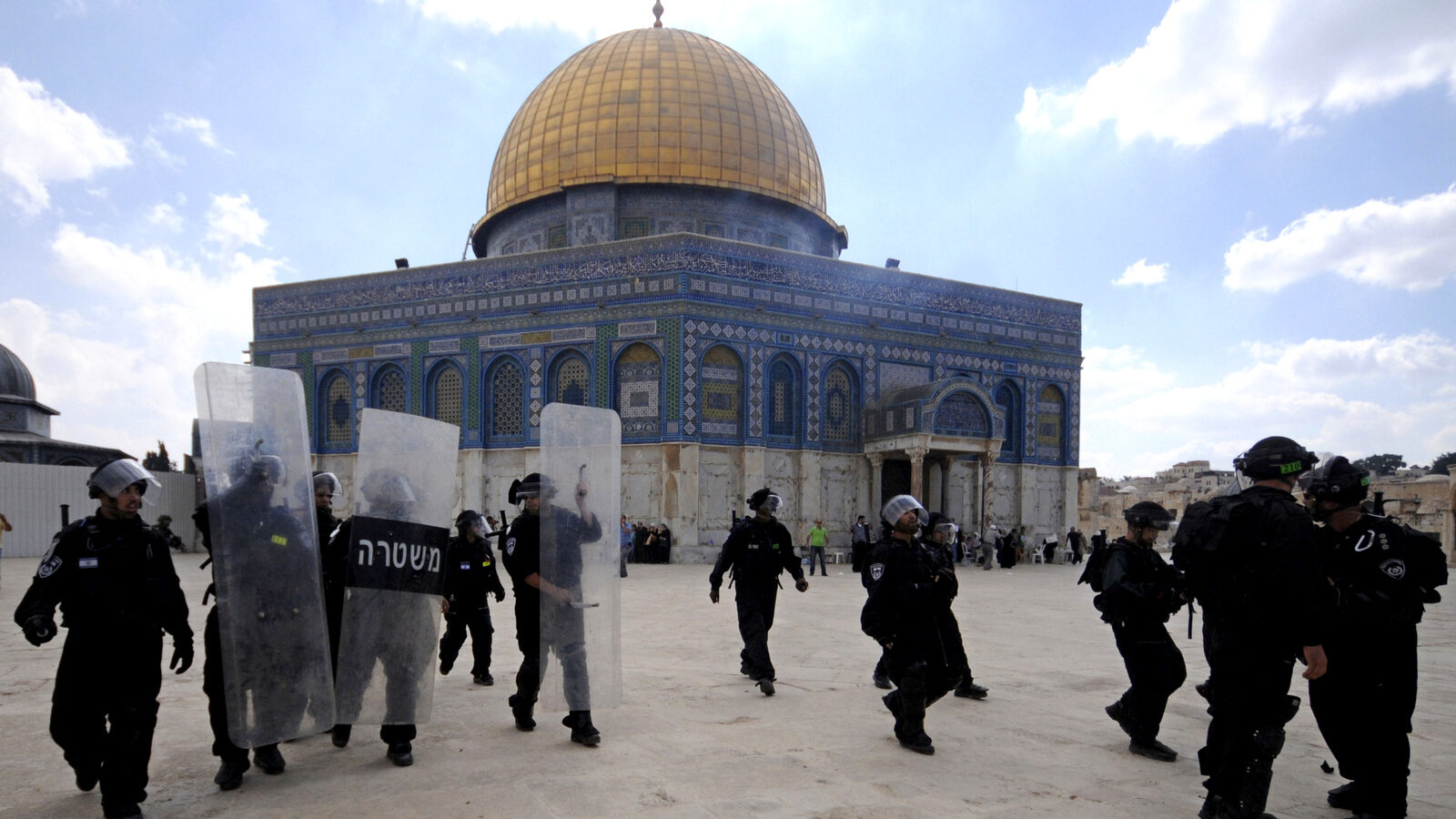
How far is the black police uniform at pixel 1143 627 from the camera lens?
5125 mm

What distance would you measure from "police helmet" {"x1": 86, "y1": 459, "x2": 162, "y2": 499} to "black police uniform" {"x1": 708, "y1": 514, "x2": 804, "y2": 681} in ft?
12.5

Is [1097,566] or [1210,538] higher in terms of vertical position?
[1210,538]

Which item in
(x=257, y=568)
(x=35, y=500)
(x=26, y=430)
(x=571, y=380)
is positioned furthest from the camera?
(x=26, y=430)

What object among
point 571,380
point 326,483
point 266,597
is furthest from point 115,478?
point 571,380

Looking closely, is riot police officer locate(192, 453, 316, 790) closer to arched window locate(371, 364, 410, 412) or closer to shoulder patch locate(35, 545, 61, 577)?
shoulder patch locate(35, 545, 61, 577)

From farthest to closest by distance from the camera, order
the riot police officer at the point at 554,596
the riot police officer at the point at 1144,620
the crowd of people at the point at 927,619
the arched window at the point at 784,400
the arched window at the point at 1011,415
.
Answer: the arched window at the point at 1011,415
the arched window at the point at 784,400
the riot police officer at the point at 554,596
the riot police officer at the point at 1144,620
the crowd of people at the point at 927,619

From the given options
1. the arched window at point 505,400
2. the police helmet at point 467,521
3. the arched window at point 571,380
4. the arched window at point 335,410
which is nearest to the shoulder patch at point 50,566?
the police helmet at point 467,521

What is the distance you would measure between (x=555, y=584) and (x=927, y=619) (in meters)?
2.03

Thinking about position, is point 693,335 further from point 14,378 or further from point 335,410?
point 14,378

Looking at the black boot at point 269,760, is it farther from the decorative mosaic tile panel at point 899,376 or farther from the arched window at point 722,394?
the decorative mosaic tile panel at point 899,376

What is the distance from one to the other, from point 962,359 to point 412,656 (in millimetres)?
23160

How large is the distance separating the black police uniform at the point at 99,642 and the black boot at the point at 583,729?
1969 millimetres

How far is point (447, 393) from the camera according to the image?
25.6 meters

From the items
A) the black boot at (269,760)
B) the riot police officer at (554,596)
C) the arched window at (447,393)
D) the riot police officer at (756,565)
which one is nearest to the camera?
the black boot at (269,760)
